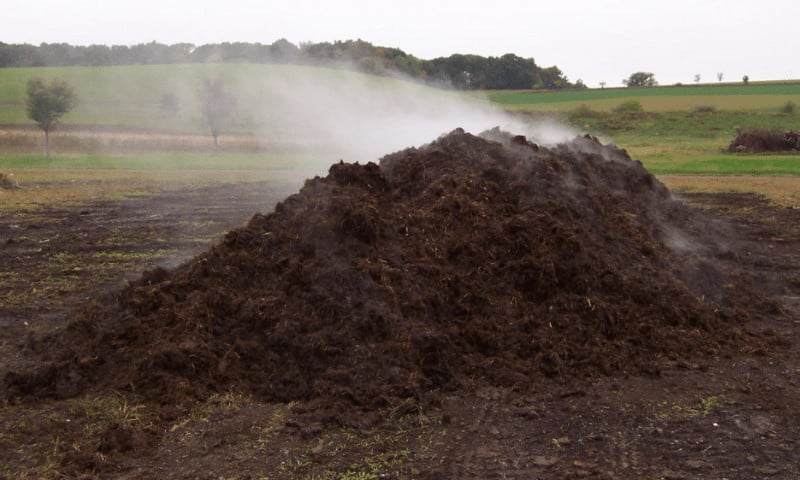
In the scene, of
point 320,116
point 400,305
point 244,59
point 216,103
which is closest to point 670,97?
point 244,59

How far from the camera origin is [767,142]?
32.2 metres

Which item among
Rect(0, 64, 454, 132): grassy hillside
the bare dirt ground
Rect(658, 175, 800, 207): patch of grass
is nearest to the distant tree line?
Rect(0, 64, 454, 132): grassy hillside

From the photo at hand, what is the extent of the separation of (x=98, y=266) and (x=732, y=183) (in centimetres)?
2029

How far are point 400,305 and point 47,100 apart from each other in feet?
117

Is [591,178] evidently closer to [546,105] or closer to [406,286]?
[406,286]

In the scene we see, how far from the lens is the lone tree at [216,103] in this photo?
41062mm

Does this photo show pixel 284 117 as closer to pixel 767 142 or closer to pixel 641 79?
pixel 767 142

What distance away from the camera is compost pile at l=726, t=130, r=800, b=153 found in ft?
105

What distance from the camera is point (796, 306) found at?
764 centimetres

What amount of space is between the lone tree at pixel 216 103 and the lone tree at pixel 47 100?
8.36 m

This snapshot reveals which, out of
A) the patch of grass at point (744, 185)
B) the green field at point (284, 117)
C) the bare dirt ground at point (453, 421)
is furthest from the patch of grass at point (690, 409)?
the green field at point (284, 117)

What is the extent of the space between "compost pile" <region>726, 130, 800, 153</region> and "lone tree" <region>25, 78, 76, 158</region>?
3692 cm

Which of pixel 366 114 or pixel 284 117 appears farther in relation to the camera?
pixel 284 117

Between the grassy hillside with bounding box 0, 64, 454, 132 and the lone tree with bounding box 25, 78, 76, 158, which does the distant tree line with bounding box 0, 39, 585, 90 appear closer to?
the grassy hillside with bounding box 0, 64, 454, 132
